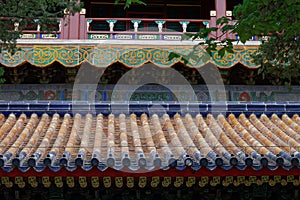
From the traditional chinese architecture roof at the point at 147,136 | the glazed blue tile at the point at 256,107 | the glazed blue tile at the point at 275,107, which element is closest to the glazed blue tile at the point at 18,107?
the traditional chinese architecture roof at the point at 147,136

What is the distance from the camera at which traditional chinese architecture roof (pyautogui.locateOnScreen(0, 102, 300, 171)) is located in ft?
19.9

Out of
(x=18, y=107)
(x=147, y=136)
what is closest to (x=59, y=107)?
(x=18, y=107)

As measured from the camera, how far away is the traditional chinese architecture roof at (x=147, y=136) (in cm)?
606

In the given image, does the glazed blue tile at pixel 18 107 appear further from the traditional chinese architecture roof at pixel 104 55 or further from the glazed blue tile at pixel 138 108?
the traditional chinese architecture roof at pixel 104 55

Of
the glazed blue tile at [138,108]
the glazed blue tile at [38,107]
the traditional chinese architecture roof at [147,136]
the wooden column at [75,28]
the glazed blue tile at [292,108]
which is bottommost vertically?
the traditional chinese architecture roof at [147,136]

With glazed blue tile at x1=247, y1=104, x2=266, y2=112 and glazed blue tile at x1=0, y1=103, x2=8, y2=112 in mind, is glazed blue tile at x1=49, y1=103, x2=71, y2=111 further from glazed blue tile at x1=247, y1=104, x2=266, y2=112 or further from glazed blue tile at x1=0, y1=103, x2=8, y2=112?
glazed blue tile at x1=247, y1=104, x2=266, y2=112

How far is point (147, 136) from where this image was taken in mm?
7605

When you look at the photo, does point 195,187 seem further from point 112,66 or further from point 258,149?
point 112,66

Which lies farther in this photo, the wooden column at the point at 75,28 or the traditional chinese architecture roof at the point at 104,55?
the wooden column at the point at 75,28

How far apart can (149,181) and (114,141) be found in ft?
4.05

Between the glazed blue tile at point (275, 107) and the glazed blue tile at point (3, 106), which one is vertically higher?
the glazed blue tile at point (3, 106)

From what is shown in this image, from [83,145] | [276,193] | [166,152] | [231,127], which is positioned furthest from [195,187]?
[231,127]

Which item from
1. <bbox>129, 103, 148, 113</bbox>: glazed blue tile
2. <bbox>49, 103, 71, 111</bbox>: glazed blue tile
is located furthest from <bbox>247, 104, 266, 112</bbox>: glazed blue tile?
<bbox>49, 103, 71, 111</bbox>: glazed blue tile

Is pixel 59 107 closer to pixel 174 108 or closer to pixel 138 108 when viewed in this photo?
pixel 138 108
